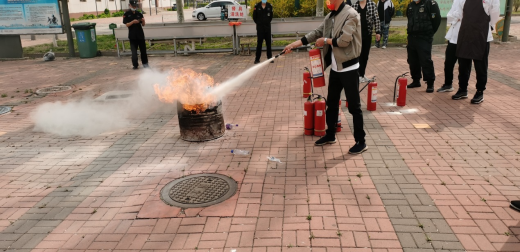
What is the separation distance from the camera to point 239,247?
3.38 meters

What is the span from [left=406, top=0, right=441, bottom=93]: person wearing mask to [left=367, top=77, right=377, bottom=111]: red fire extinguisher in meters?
1.89

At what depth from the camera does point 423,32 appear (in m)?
8.00

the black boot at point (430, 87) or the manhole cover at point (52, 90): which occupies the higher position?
the black boot at point (430, 87)

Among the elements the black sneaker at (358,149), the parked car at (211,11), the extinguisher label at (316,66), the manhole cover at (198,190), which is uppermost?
the parked car at (211,11)

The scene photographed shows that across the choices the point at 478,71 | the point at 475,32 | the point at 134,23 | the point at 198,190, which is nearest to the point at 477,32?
the point at 475,32

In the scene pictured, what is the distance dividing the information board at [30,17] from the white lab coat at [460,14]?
45.4 ft

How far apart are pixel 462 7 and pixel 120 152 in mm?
6562

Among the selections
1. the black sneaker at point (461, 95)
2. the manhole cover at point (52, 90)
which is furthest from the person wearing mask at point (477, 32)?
the manhole cover at point (52, 90)

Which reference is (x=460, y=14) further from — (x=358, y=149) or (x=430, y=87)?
(x=358, y=149)

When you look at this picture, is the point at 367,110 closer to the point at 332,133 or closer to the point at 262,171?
the point at 332,133

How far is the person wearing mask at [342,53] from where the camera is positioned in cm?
471

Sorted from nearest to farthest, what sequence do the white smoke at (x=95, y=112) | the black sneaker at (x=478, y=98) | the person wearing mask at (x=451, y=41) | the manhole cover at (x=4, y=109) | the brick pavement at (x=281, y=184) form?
the brick pavement at (x=281, y=184)
the white smoke at (x=95, y=112)
the black sneaker at (x=478, y=98)
the person wearing mask at (x=451, y=41)
the manhole cover at (x=4, y=109)

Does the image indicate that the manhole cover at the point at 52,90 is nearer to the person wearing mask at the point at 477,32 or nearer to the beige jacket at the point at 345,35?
the beige jacket at the point at 345,35

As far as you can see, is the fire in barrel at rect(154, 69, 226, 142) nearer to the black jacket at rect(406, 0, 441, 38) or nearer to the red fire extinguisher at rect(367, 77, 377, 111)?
the red fire extinguisher at rect(367, 77, 377, 111)
